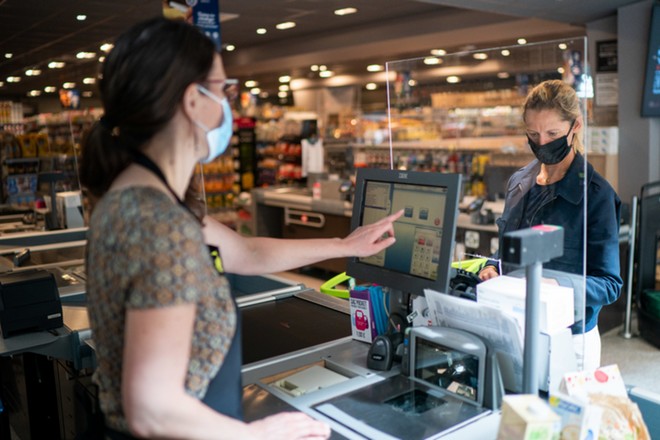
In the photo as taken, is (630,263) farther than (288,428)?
Yes

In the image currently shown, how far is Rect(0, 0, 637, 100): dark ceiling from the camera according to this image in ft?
20.2

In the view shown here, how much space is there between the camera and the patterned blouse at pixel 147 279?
995 millimetres

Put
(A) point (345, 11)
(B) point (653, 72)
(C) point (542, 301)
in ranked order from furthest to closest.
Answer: (A) point (345, 11)
(B) point (653, 72)
(C) point (542, 301)

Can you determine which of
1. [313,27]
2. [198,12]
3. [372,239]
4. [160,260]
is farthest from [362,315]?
[313,27]

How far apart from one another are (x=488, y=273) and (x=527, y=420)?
703 mm

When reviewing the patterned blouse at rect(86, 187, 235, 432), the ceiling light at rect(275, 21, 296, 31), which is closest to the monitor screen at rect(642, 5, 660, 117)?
the ceiling light at rect(275, 21, 296, 31)

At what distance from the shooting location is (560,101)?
168cm

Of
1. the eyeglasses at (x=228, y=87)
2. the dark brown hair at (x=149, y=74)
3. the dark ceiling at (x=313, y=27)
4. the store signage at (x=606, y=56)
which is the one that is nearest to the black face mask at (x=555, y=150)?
the eyeglasses at (x=228, y=87)

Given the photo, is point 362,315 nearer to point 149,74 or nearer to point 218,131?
point 218,131

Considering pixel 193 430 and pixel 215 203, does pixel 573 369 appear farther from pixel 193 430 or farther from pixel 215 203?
pixel 215 203

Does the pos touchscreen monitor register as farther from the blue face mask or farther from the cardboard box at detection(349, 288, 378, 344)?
the blue face mask

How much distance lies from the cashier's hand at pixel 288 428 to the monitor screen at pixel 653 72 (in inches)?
203

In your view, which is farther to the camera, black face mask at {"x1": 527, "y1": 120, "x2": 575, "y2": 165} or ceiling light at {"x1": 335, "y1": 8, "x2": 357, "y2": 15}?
ceiling light at {"x1": 335, "y1": 8, "x2": 357, "y2": 15}

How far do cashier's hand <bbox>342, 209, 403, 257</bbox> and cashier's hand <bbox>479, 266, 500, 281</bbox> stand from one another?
0.32 metres
